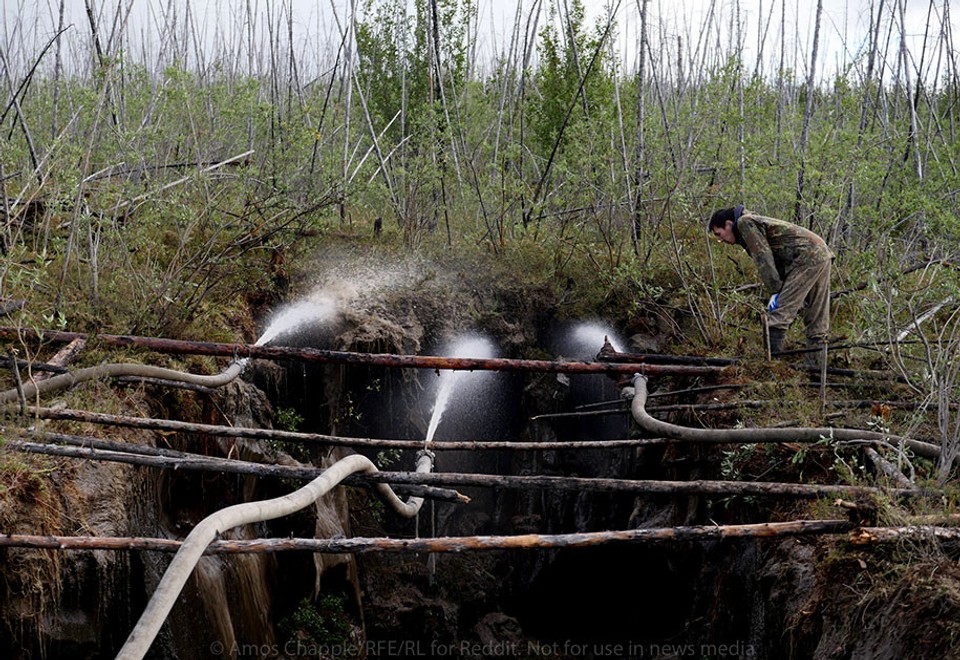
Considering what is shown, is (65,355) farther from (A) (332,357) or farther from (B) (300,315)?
(B) (300,315)

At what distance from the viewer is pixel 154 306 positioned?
6398mm

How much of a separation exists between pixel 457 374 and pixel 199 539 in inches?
245

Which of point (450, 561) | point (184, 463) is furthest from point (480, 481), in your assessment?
point (450, 561)

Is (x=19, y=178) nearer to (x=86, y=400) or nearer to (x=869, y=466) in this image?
(x=86, y=400)

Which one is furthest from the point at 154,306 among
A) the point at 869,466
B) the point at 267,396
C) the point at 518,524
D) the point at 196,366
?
the point at 869,466

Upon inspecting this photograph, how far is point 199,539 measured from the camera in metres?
2.78

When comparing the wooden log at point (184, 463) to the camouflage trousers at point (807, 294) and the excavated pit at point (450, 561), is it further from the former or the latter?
the camouflage trousers at point (807, 294)

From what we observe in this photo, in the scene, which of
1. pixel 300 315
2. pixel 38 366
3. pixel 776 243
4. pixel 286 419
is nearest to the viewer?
pixel 38 366

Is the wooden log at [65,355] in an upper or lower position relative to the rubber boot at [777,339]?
upper

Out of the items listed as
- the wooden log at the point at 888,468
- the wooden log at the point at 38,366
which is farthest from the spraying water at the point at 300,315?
the wooden log at the point at 888,468

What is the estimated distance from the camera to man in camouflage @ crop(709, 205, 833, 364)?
6.73m

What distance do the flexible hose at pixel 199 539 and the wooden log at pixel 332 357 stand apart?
189 centimetres

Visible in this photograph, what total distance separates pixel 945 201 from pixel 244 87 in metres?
6.51

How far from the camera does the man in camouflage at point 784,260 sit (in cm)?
673
